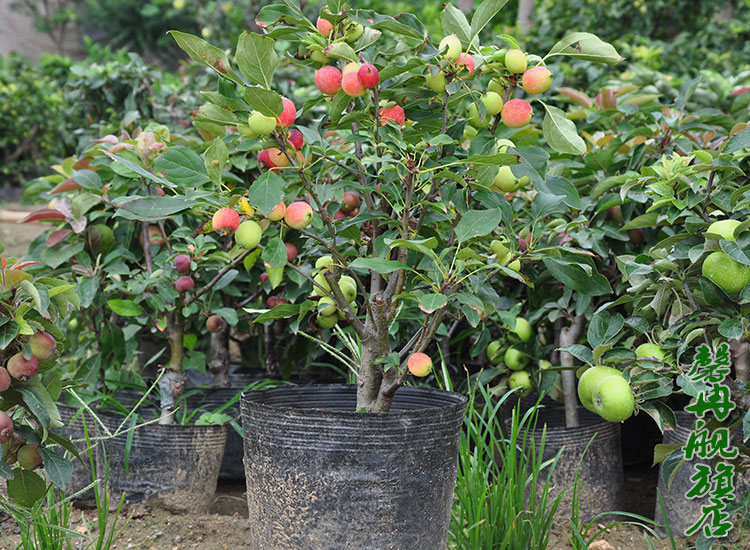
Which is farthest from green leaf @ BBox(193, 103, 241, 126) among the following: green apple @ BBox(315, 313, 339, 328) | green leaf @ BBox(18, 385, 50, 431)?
green leaf @ BBox(18, 385, 50, 431)

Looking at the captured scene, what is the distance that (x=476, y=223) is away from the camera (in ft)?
3.99

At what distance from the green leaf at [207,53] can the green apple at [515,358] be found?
1048 millimetres

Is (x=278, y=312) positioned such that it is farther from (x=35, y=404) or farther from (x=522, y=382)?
(x=522, y=382)

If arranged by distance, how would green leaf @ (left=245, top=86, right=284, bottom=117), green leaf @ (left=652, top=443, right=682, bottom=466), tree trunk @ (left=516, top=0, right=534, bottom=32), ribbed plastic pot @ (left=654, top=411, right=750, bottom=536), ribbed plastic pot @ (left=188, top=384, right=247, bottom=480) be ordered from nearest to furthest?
green leaf @ (left=245, top=86, right=284, bottom=117) → green leaf @ (left=652, top=443, right=682, bottom=466) → ribbed plastic pot @ (left=654, top=411, right=750, bottom=536) → ribbed plastic pot @ (left=188, top=384, right=247, bottom=480) → tree trunk @ (left=516, top=0, right=534, bottom=32)

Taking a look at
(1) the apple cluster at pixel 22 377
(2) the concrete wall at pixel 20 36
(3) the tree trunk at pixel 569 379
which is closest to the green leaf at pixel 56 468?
(1) the apple cluster at pixel 22 377

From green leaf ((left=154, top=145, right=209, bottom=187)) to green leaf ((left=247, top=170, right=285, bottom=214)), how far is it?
0.13 meters

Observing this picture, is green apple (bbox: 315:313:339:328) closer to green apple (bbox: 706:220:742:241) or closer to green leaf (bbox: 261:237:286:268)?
green leaf (bbox: 261:237:286:268)

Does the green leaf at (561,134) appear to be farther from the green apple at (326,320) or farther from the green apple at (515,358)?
the green apple at (515,358)

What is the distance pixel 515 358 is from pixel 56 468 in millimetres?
1095

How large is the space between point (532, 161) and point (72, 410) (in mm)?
1453

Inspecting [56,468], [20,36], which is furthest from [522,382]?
[20,36]

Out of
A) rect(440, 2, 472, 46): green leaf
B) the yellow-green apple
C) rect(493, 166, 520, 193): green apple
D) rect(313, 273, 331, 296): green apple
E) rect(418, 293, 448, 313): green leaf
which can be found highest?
rect(440, 2, 472, 46): green leaf

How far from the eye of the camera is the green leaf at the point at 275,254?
123cm

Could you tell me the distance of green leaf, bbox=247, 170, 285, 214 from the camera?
3.62ft
